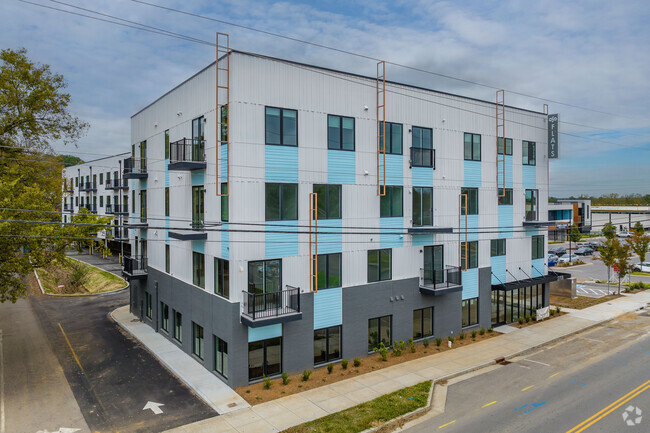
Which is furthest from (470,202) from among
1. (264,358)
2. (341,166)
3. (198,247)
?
(198,247)

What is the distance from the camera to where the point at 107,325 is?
1010 inches

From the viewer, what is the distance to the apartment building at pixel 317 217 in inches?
666

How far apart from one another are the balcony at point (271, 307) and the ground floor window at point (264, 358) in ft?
4.63

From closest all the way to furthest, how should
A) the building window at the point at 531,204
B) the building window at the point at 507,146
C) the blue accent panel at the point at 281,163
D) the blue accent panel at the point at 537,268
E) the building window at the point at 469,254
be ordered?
the blue accent panel at the point at 281,163 < the building window at the point at 469,254 < the building window at the point at 507,146 < the building window at the point at 531,204 < the blue accent panel at the point at 537,268

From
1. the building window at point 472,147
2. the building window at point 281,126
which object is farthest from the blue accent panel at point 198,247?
the building window at point 472,147

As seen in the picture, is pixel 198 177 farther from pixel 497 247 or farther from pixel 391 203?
pixel 497 247

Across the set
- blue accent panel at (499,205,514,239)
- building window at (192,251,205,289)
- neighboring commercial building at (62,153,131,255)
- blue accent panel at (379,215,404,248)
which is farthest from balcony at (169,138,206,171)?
neighboring commercial building at (62,153,131,255)

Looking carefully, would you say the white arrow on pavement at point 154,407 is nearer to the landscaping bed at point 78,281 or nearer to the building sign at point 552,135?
the landscaping bed at point 78,281

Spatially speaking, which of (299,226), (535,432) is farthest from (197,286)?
(535,432)

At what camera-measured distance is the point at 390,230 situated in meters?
21.0

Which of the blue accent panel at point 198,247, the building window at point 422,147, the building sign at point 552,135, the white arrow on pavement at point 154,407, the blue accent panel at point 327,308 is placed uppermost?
the building sign at point 552,135

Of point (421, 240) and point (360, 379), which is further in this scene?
point (421, 240)

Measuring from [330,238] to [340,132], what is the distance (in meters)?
4.92

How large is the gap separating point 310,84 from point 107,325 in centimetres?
1934
